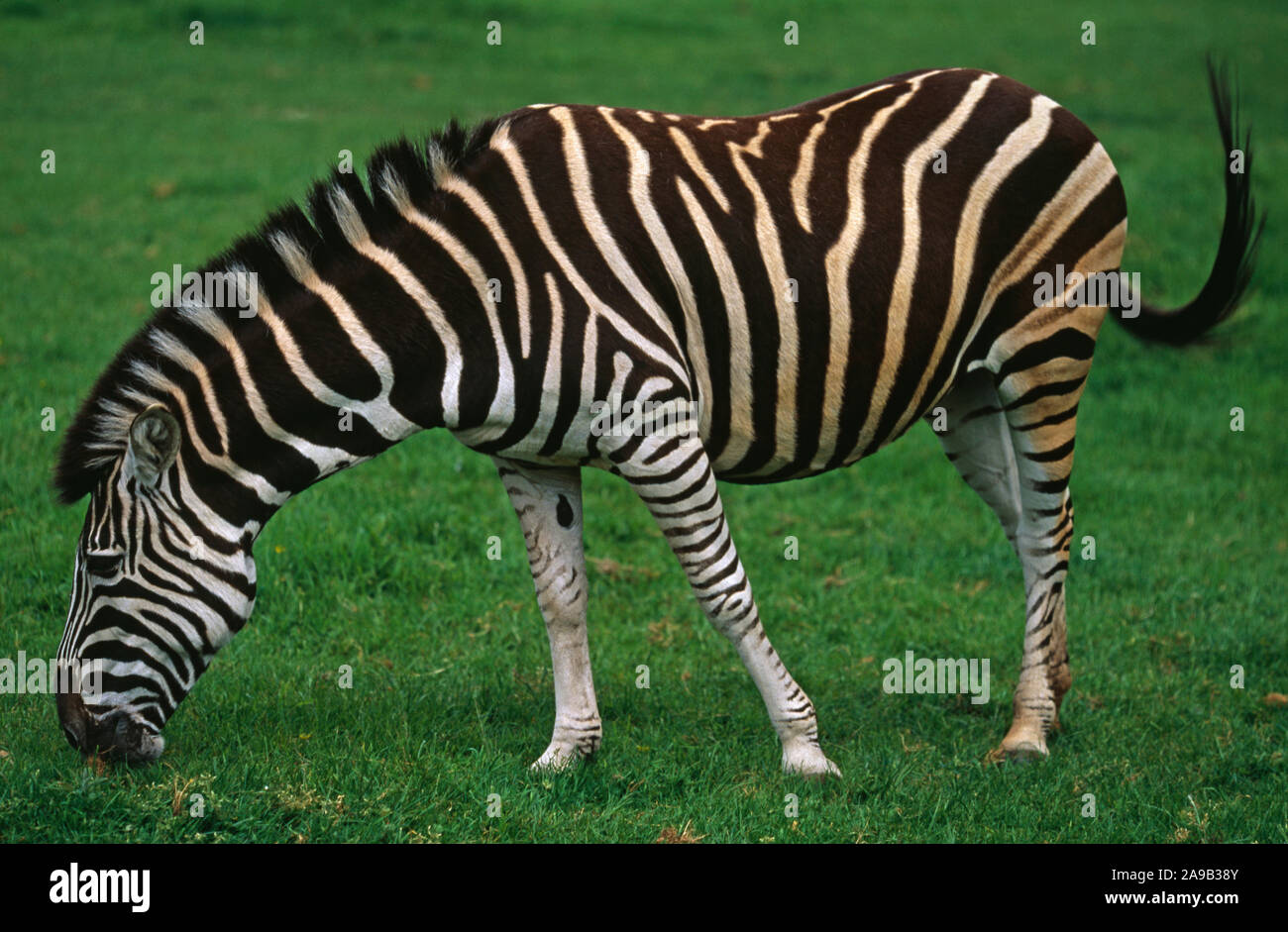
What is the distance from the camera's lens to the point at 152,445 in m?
4.77

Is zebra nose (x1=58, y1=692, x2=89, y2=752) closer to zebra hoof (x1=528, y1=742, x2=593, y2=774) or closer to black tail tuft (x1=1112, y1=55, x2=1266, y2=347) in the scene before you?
zebra hoof (x1=528, y1=742, x2=593, y2=774)

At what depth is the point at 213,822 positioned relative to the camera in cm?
480

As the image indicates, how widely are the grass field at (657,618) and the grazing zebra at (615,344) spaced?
409 mm

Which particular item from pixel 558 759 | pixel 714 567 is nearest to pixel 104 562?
pixel 558 759

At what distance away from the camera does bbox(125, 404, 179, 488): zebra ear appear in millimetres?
4719

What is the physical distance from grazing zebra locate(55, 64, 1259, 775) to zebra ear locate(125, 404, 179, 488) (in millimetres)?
13

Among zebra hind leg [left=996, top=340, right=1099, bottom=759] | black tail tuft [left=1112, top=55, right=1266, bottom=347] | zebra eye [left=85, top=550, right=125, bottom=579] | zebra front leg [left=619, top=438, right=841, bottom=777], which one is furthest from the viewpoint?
black tail tuft [left=1112, top=55, right=1266, bottom=347]

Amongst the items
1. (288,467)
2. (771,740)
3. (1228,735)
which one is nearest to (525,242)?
(288,467)

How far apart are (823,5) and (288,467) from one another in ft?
81.2

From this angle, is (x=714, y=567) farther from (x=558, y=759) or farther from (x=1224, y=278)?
(x=1224, y=278)

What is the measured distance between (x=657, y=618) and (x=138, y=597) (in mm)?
3408

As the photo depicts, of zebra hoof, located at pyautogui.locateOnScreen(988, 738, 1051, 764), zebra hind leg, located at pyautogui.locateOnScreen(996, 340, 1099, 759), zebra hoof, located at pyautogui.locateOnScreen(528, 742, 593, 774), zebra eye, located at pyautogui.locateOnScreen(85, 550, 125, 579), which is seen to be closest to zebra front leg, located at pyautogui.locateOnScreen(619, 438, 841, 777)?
zebra hoof, located at pyautogui.locateOnScreen(528, 742, 593, 774)

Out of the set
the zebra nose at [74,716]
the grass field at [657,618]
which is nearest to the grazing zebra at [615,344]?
the zebra nose at [74,716]

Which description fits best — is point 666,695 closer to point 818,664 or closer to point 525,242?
point 818,664
